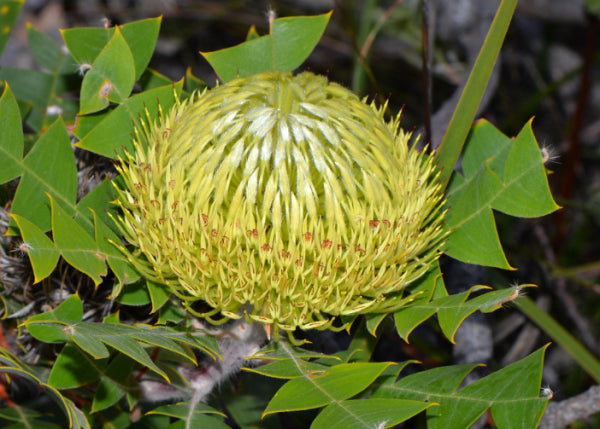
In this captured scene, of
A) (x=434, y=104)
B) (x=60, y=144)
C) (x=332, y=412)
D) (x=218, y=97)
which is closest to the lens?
(x=332, y=412)

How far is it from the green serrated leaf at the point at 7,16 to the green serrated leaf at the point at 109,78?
50cm

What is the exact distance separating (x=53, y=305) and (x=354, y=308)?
0.89 meters

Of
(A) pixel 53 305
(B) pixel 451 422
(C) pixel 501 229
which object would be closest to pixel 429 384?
(B) pixel 451 422

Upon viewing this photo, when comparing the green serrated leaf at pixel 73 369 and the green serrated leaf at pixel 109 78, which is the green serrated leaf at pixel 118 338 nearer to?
the green serrated leaf at pixel 73 369

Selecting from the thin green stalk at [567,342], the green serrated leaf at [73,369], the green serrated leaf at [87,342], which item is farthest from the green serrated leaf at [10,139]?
the thin green stalk at [567,342]

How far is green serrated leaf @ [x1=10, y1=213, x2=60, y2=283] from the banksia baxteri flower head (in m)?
0.19

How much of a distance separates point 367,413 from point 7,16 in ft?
5.78

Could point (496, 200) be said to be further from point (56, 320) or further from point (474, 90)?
point (56, 320)

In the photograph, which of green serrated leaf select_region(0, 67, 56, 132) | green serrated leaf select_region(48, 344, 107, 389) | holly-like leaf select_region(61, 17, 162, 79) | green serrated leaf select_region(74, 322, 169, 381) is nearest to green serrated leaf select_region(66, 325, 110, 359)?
green serrated leaf select_region(74, 322, 169, 381)

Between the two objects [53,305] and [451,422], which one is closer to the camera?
[451,422]

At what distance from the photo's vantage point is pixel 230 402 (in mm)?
1836

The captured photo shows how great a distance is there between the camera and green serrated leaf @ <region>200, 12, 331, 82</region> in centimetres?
184

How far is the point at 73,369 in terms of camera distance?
1.49 m

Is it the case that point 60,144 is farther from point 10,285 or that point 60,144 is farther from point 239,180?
point 239,180
